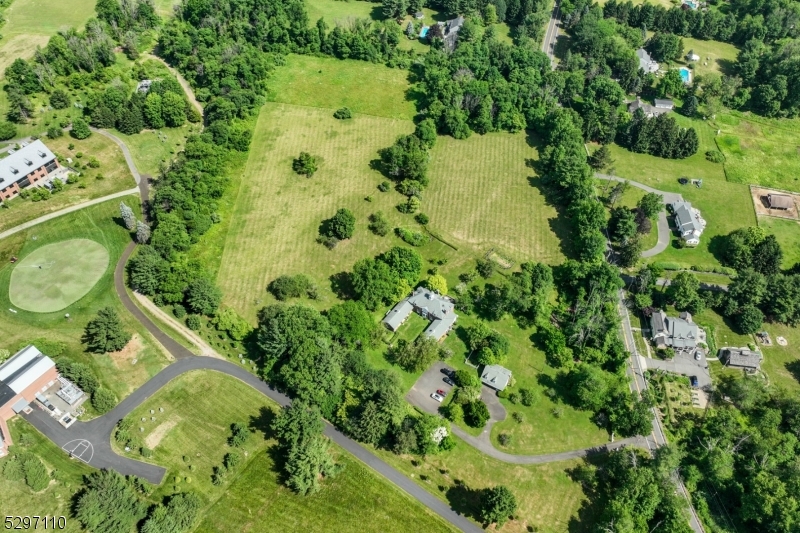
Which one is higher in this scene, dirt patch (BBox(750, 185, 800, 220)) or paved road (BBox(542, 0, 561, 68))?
paved road (BBox(542, 0, 561, 68))

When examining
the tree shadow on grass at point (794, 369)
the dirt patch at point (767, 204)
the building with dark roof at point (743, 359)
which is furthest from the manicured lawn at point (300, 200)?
the dirt patch at point (767, 204)

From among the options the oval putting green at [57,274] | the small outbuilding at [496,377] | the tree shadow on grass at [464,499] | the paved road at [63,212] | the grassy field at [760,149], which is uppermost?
the grassy field at [760,149]

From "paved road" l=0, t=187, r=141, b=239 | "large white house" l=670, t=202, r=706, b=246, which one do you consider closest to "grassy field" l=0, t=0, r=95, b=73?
"paved road" l=0, t=187, r=141, b=239

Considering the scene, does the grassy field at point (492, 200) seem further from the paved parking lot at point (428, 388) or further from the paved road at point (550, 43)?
the paved road at point (550, 43)

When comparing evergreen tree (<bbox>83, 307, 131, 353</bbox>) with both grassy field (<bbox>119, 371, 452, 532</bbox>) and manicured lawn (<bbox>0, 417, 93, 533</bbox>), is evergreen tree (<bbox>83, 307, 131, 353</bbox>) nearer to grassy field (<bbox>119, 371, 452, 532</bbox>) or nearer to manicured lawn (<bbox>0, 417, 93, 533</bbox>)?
grassy field (<bbox>119, 371, 452, 532</bbox>)

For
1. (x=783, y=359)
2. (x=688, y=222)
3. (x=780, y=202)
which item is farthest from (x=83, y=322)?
(x=780, y=202)

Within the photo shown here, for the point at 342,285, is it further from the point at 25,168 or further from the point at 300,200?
the point at 25,168
